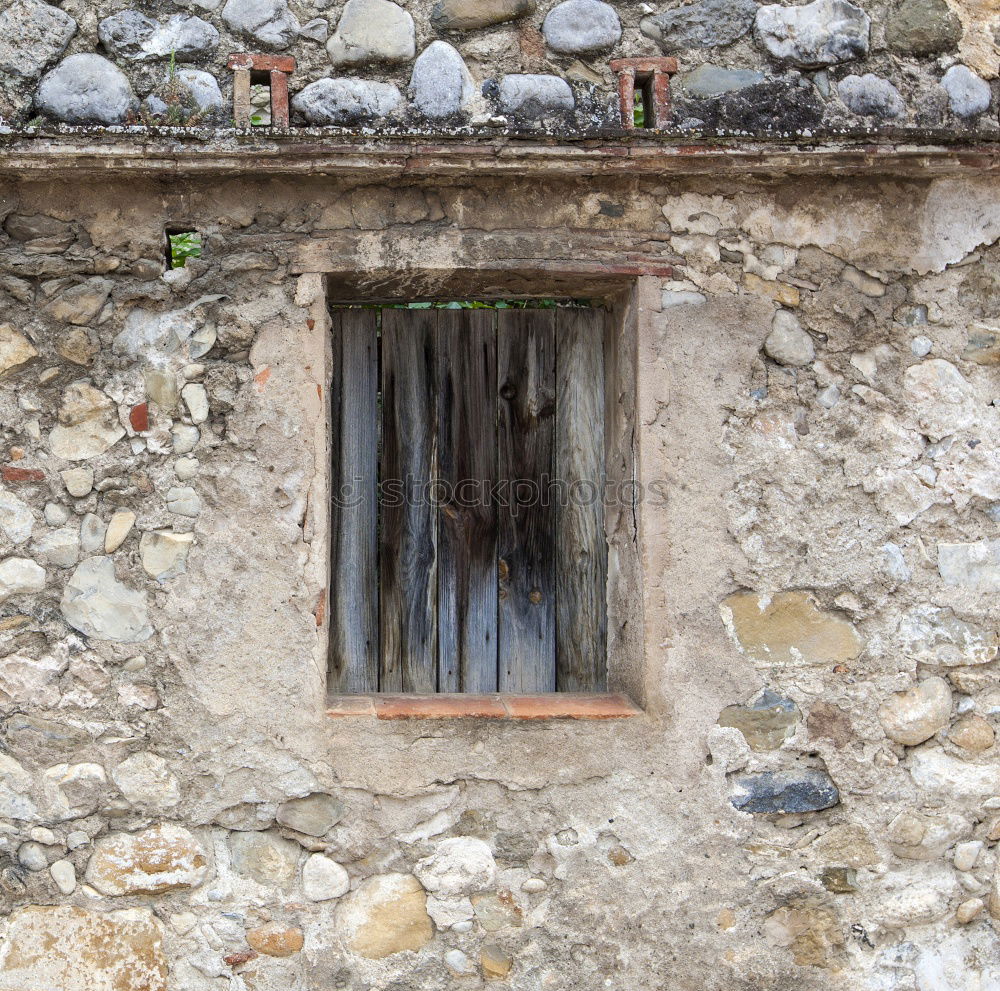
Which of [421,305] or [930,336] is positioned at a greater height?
[421,305]

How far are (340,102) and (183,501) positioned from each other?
106 cm

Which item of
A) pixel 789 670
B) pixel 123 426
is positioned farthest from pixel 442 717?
pixel 123 426

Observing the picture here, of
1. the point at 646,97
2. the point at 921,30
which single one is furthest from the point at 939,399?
the point at 646,97

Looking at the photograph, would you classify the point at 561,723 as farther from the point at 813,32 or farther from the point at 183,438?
the point at 813,32

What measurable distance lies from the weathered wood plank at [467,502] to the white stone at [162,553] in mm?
765

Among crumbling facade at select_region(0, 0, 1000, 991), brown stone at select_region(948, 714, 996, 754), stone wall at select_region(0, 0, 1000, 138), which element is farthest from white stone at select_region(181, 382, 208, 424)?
brown stone at select_region(948, 714, 996, 754)

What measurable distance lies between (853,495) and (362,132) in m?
1.50

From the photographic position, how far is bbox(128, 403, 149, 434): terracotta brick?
2.59m

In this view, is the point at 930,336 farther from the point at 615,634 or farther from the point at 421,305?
the point at 421,305

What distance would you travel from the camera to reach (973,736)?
2.66 meters

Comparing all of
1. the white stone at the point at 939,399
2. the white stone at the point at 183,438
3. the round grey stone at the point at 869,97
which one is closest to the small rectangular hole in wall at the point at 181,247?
the white stone at the point at 183,438

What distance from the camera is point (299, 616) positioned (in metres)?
2.61

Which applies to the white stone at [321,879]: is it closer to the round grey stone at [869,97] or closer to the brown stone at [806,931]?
the brown stone at [806,931]

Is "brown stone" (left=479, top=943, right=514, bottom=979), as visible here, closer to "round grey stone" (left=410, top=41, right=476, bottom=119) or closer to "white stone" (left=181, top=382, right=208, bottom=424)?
"white stone" (left=181, top=382, right=208, bottom=424)
